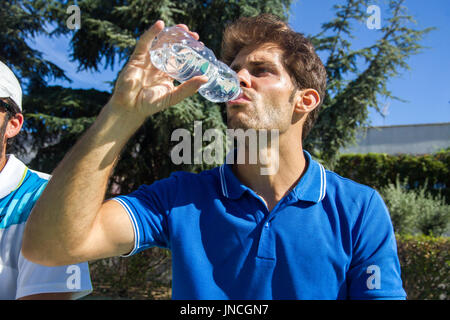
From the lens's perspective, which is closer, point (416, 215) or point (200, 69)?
point (200, 69)

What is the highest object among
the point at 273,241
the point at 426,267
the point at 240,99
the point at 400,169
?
the point at 240,99

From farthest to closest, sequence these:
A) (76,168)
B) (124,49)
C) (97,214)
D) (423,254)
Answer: (124,49) < (423,254) < (97,214) < (76,168)

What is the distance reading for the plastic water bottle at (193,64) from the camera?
161 cm

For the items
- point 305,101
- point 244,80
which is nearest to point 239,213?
point 244,80

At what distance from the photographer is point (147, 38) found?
125cm

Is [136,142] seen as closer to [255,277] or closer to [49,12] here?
[49,12]

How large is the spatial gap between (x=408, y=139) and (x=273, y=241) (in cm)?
2409

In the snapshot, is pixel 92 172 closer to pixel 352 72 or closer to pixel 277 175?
pixel 277 175

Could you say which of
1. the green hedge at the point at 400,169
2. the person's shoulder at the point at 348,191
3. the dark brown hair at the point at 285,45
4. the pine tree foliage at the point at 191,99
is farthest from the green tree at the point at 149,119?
the green hedge at the point at 400,169

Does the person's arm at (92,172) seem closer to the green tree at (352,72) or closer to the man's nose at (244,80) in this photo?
the man's nose at (244,80)

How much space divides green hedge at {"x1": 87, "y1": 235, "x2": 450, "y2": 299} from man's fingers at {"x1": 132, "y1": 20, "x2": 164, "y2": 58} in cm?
492

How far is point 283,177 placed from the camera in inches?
70.5

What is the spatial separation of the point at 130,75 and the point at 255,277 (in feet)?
2.95
